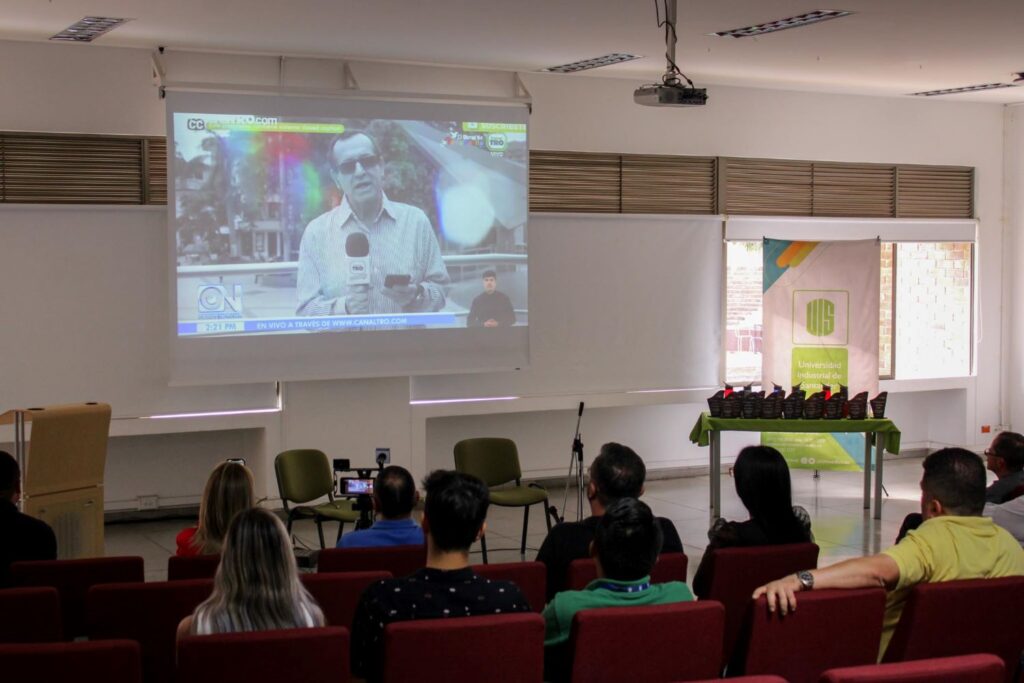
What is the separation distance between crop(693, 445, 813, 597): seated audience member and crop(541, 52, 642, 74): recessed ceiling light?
5391mm

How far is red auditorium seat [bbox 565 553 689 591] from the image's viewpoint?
3.97 m

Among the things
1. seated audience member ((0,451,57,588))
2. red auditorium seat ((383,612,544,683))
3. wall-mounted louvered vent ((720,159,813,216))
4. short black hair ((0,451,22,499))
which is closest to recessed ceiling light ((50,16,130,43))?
short black hair ((0,451,22,499))

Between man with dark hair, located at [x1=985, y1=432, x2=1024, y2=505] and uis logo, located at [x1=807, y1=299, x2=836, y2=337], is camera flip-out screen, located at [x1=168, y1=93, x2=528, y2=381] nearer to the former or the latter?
uis logo, located at [x1=807, y1=299, x2=836, y2=337]

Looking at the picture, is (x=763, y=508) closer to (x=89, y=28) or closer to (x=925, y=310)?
(x=89, y=28)

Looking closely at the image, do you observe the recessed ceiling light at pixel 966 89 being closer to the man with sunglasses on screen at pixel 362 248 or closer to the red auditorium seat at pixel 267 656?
the man with sunglasses on screen at pixel 362 248

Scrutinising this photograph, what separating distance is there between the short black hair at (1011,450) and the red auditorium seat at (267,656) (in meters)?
3.99

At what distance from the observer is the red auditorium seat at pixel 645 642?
3021 millimetres

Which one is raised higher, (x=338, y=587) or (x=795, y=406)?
(x=795, y=406)

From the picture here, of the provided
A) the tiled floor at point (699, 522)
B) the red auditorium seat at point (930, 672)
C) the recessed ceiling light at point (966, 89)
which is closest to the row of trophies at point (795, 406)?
the tiled floor at point (699, 522)

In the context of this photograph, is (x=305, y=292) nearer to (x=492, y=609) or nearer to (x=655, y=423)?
(x=655, y=423)

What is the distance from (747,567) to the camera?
13.5ft

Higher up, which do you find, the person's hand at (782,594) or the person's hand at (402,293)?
the person's hand at (402,293)

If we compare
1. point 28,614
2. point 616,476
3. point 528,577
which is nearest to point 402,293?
point 616,476

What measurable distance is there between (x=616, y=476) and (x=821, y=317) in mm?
6721
